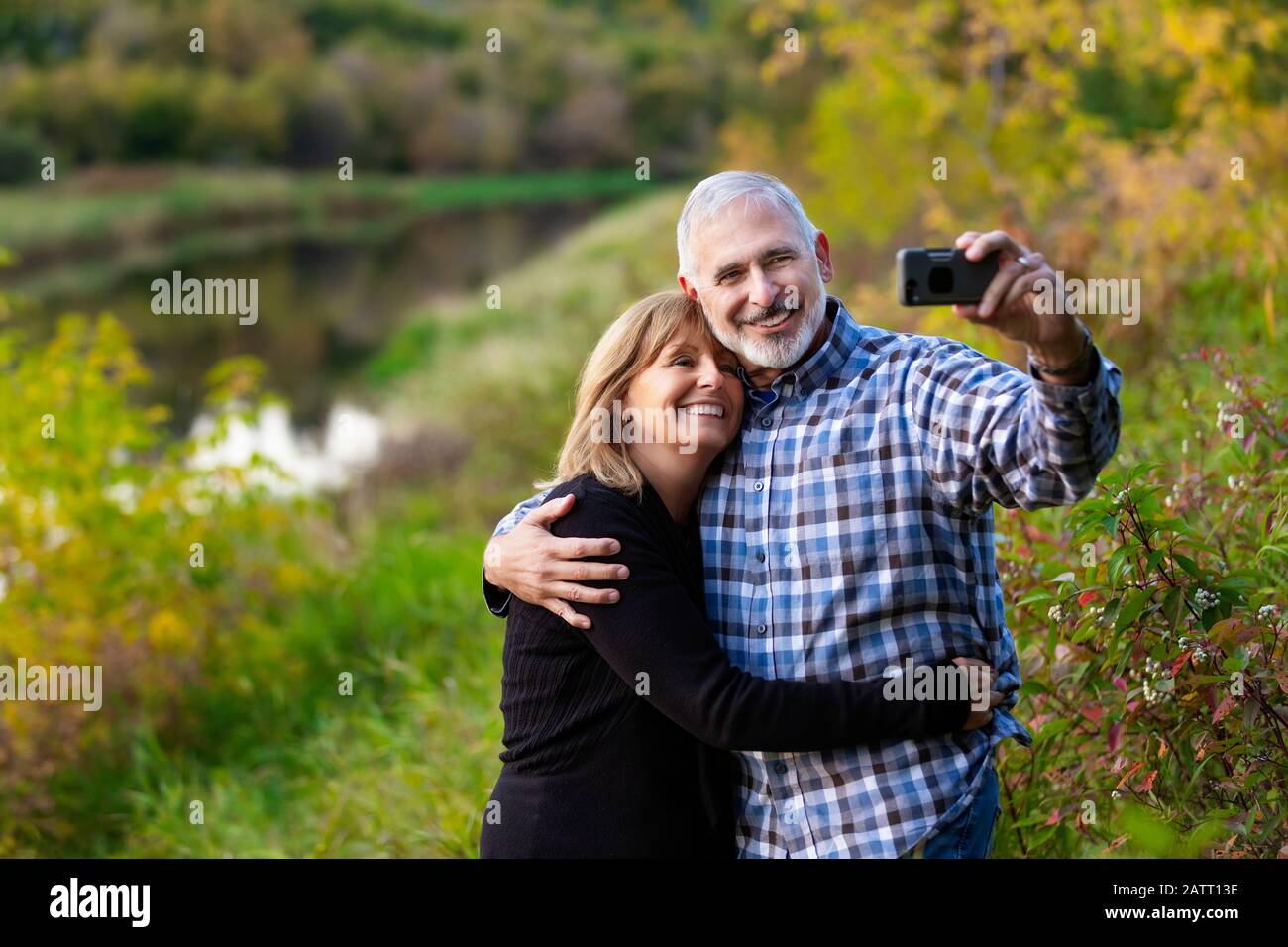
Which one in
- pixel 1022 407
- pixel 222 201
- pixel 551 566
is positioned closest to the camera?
pixel 1022 407

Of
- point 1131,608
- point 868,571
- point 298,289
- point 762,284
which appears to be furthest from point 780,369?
point 298,289

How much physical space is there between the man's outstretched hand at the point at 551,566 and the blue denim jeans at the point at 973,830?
29.7 inches

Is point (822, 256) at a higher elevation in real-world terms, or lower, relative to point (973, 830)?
higher

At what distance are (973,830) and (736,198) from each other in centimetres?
130

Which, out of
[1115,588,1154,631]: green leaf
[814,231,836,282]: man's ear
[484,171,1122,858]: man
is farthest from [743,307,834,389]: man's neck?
[1115,588,1154,631]: green leaf

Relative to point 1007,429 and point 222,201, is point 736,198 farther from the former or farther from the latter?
point 222,201

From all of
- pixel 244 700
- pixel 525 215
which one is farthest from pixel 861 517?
pixel 525 215

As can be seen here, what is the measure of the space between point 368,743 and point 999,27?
22.6 feet

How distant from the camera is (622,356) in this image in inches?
108

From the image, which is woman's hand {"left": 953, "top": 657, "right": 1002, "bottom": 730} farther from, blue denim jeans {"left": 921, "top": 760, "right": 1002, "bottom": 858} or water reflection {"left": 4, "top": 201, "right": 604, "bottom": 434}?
water reflection {"left": 4, "top": 201, "right": 604, "bottom": 434}

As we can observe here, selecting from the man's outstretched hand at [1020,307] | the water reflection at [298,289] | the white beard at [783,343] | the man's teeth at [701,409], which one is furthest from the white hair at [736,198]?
the water reflection at [298,289]

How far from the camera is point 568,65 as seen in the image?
4272 centimetres

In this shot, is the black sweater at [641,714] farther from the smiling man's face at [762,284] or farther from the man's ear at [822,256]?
the man's ear at [822,256]
